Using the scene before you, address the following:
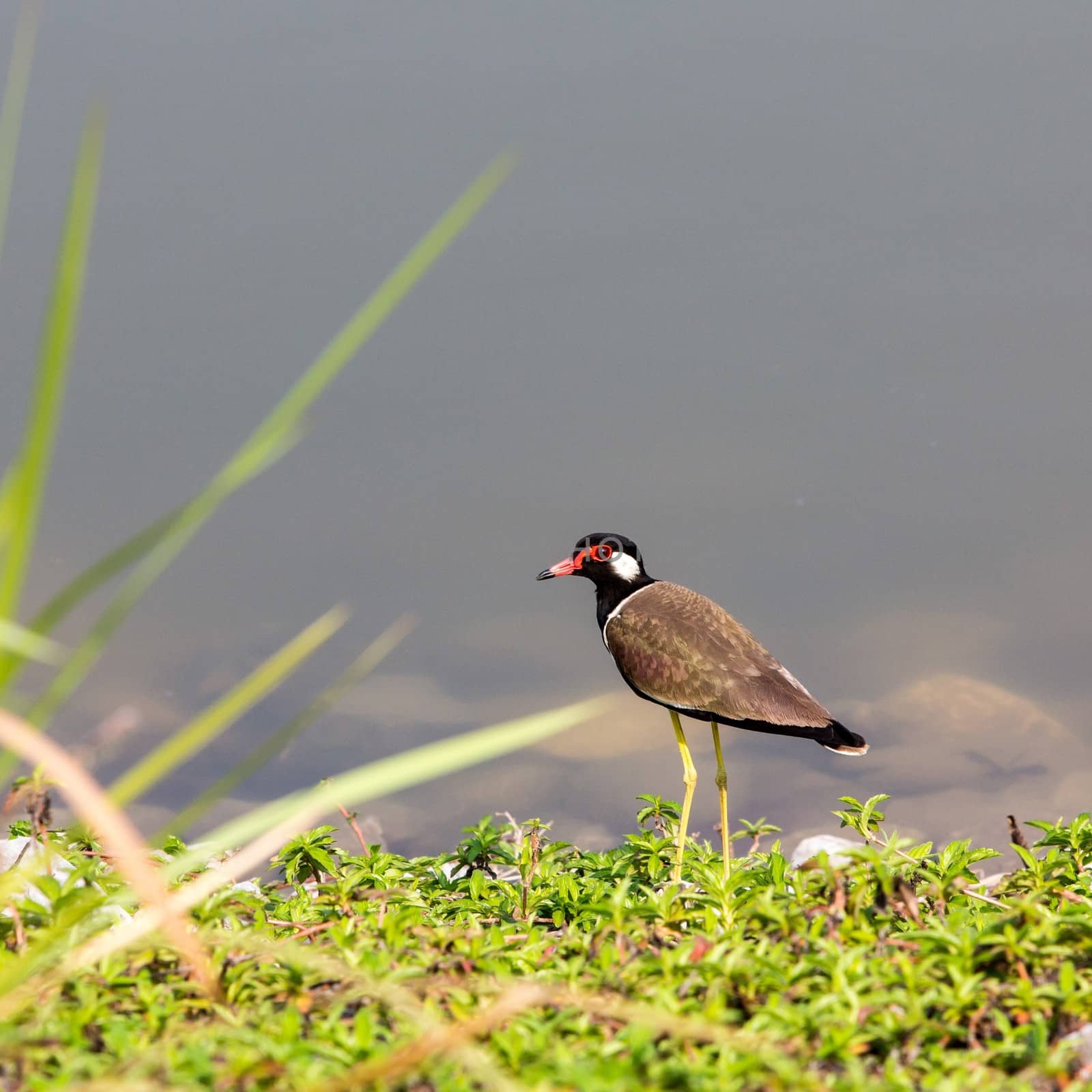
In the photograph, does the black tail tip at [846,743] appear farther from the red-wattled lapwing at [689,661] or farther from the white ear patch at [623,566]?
the white ear patch at [623,566]

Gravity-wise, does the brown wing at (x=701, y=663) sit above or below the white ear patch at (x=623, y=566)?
below

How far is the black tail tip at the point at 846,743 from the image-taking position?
7.26m

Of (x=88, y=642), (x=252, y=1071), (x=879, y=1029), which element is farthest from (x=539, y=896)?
(x=88, y=642)

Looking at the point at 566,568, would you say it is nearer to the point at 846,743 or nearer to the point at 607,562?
the point at 607,562

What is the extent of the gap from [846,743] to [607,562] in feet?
8.01

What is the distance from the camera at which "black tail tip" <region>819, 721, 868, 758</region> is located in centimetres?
726

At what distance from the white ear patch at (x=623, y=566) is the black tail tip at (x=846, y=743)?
7.18ft

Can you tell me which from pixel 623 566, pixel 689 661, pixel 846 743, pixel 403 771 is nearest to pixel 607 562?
pixel 623 566

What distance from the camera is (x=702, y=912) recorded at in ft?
15.5

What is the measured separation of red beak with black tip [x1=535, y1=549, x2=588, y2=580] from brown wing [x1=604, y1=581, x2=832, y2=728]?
22.7 inches

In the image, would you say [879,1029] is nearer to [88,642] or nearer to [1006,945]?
[1006,945]

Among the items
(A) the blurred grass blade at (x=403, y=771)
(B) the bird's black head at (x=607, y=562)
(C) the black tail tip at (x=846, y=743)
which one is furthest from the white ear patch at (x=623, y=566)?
(A) the blurred grass blade at (x=403, y=771)

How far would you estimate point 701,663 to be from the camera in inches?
303

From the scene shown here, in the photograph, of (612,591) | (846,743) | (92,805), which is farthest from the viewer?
(612,591)
